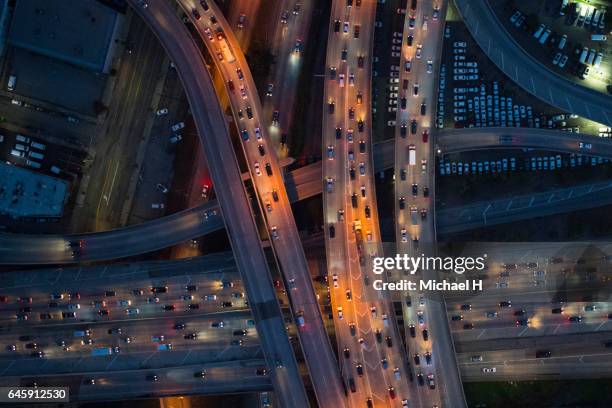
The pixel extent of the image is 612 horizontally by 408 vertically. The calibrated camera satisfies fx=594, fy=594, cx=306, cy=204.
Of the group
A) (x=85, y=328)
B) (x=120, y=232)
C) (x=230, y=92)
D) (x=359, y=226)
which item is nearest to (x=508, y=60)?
(x=359, y=226)

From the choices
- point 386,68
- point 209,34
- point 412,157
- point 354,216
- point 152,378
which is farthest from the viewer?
point 386,68

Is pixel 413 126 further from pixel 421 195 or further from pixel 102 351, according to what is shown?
pixel 102 351

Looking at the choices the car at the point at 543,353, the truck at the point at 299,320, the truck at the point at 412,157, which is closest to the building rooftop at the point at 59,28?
the truck at the point at 299,320

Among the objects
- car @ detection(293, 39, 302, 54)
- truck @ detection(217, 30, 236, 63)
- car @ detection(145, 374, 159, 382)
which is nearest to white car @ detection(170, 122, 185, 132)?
truck @ detection(217, 30, 236, 63)

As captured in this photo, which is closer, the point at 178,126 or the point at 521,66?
the point at 178,126

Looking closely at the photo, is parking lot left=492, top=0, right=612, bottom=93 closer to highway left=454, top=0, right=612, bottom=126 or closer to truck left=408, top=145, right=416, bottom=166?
highway left=454, top=0, right=612, bottom=126

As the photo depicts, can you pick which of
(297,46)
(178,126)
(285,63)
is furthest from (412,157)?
(178,126)
